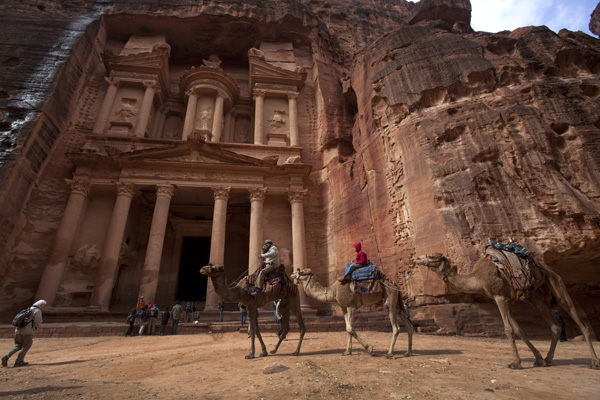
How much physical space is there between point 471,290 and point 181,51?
29410 millimetres

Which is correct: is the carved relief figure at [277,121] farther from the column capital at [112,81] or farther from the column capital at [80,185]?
the column capital at [80,185]

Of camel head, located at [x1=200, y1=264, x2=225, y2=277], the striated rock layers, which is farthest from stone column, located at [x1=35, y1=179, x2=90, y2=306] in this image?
camel head, located at [x1=200, y1=264, x2=225, y2=277]

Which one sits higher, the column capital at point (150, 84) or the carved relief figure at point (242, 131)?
the column capital at point (150, 84)

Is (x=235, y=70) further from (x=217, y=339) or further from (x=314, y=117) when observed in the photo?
(x=217, y=339)

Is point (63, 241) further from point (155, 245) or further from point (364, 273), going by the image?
point (364, 273)

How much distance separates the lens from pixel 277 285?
6.27 meters

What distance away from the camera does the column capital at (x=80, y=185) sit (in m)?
15.8

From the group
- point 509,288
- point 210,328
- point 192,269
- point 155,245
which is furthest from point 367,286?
point 192,269

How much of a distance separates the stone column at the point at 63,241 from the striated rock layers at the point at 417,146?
3.93 ft

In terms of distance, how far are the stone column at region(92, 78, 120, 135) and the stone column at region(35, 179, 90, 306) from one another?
4.68 meters

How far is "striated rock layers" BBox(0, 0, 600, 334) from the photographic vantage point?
976 centimetres

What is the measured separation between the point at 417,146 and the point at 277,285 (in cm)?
904

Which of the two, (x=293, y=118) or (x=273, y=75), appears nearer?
(x=293, y=118)

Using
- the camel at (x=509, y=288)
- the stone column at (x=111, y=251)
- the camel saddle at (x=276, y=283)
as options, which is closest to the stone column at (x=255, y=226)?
the stone column at (x=111, y=251)
